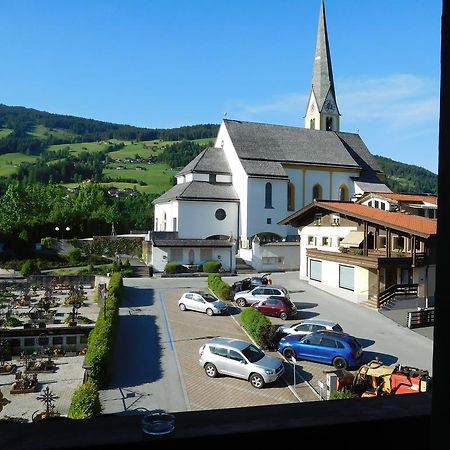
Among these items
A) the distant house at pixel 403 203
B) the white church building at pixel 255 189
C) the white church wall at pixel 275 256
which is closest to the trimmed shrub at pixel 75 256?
the white church building at pixel 255 189

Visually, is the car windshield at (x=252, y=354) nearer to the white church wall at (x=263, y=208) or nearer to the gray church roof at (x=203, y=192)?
the gray church roof at (x=203, y=192)

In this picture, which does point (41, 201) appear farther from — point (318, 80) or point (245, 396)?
point (245, 396)

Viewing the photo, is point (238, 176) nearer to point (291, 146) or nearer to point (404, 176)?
point (291, 146)

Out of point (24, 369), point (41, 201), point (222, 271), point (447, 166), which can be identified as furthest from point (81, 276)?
point (447, 166)

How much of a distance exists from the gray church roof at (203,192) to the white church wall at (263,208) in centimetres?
205

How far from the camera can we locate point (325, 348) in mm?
17672

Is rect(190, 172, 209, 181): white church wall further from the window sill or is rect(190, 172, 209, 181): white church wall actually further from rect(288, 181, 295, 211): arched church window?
the window sill

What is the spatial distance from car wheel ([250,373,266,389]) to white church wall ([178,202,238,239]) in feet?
103

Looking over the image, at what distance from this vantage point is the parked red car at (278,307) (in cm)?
2448

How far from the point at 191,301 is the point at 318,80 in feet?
159

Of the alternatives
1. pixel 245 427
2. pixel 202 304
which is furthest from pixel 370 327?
pixel 245 427

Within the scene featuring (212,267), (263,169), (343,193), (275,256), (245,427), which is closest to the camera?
(245,427)

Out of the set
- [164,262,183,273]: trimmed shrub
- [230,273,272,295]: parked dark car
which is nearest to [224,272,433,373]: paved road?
[230,273,272,295]: parked dark car

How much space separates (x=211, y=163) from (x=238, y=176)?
374 cm
